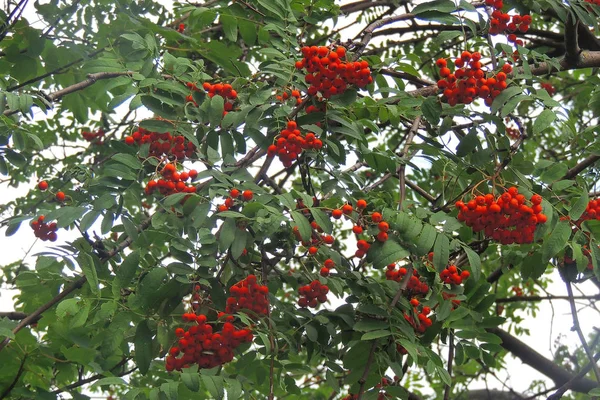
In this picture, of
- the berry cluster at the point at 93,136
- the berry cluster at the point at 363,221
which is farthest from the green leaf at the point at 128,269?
the berry cluster at the point at 93,136

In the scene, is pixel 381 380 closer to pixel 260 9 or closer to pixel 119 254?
pixel 119 254

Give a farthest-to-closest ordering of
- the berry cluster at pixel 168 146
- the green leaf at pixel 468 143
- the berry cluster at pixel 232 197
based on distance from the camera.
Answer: the green leaf at pixel 468 143, the berry cluster at pixel 168 146, the berry cluster at pixel 232 197

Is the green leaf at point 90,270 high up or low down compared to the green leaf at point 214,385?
up

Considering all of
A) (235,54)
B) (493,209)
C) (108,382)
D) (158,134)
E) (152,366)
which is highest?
(235,54)

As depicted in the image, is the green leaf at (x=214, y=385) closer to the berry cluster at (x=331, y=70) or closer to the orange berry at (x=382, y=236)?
the orange berry at (x=382, y=236)

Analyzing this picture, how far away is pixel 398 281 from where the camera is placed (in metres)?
2.66

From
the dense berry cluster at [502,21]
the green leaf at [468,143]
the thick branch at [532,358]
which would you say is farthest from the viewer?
the thick branch at [532,358]

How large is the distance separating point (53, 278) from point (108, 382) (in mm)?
615

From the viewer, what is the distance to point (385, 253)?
2.32 m

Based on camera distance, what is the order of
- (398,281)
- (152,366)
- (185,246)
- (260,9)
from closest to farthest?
(185,246) < (398,281) < (152,366) < (260,9)

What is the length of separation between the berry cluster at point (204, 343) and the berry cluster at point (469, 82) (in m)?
0.98

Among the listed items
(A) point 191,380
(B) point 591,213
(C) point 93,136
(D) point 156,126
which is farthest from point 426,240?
(C) point 93,136

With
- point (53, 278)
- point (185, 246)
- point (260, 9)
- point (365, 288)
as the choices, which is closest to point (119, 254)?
point (53, 278)

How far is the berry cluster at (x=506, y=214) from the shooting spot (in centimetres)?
233
